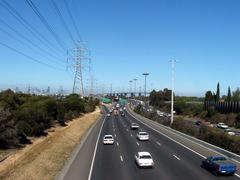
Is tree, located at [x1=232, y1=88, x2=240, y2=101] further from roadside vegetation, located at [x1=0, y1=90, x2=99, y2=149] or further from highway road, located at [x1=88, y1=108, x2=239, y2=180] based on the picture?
highway road, located at [x1=88, y1=108, x2=239, y2=180]

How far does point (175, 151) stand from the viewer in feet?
128

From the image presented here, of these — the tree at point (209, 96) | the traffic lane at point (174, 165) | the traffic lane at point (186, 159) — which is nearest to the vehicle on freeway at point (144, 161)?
the traffic lane at point (174, 165)

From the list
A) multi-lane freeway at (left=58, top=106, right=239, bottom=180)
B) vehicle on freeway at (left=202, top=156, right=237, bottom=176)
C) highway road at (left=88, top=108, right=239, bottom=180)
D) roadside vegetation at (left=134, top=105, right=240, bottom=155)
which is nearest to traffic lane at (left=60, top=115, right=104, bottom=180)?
multi-lane freeway at (left=58, top=106, right=239, bottom=180)

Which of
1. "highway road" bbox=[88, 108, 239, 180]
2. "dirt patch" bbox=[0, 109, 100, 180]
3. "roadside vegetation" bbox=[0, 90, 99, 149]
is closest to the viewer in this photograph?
"highway road" bbox=[88, 108, 239, 180]

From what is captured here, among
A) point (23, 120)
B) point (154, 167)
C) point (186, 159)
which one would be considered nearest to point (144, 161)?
point (154, 167)

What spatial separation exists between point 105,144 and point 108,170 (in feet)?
58.0

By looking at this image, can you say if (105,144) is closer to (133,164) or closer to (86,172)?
(133,164)

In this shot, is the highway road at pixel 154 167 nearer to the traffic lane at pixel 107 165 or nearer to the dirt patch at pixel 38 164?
the traffic lane at pixel 107 165

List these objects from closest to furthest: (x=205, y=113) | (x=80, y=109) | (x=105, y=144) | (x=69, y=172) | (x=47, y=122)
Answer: (x=69, y=172) → (x=105, y=144) → (x=47, y=122) → (x=80, y=109) → (x=205, y=113)

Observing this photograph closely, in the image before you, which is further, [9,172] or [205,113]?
[205,113]

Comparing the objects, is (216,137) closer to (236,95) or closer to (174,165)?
(174,165)

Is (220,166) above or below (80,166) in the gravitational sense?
above

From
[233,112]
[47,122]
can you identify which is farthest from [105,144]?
[233,112]

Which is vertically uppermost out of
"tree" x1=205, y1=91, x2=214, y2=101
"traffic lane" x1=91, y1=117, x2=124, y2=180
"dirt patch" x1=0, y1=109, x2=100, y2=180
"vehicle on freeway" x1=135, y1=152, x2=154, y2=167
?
"tree" x1=205, y1=91, x2=214, y2=101
